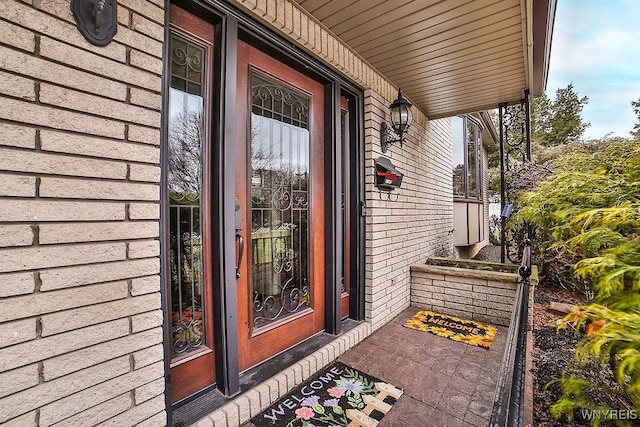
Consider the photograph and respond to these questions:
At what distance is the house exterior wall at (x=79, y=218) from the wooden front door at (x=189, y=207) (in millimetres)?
240

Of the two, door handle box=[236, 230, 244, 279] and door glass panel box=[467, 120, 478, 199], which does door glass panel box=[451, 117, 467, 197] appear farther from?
door handle box=[236, 230, 244, 279]

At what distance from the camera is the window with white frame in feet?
20.6

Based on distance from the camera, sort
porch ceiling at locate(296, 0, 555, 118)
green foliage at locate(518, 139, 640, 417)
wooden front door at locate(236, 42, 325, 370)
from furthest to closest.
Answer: porch ceiling at locate(296, 0, 555, 118) → wooden front door at locate(236, 42, 325, 370) → green foliage at locate(518, 139, 640, 417)

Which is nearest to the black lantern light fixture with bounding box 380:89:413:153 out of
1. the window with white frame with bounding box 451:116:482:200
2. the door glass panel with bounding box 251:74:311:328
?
the door glass panel with bounding box 251:74:311:328

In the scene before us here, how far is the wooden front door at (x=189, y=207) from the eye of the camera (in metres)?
1.53

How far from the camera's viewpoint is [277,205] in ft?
6.90

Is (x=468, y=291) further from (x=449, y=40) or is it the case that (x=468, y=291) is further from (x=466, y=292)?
(x=449, y=40)

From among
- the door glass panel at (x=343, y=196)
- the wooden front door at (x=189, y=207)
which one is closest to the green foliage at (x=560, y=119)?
the door glass panel at (x=343, y=196)

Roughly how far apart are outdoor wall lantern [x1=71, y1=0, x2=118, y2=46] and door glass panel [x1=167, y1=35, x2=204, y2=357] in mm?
387

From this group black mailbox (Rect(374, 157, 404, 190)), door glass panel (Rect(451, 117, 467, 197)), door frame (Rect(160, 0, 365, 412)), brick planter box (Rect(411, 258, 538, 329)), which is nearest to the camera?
door frame (Rect(160, 0, 365, 412))

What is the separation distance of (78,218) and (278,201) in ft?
3.96

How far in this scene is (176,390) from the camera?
1.53 m

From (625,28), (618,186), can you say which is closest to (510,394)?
(618,186)

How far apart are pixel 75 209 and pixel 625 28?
12368 mm
